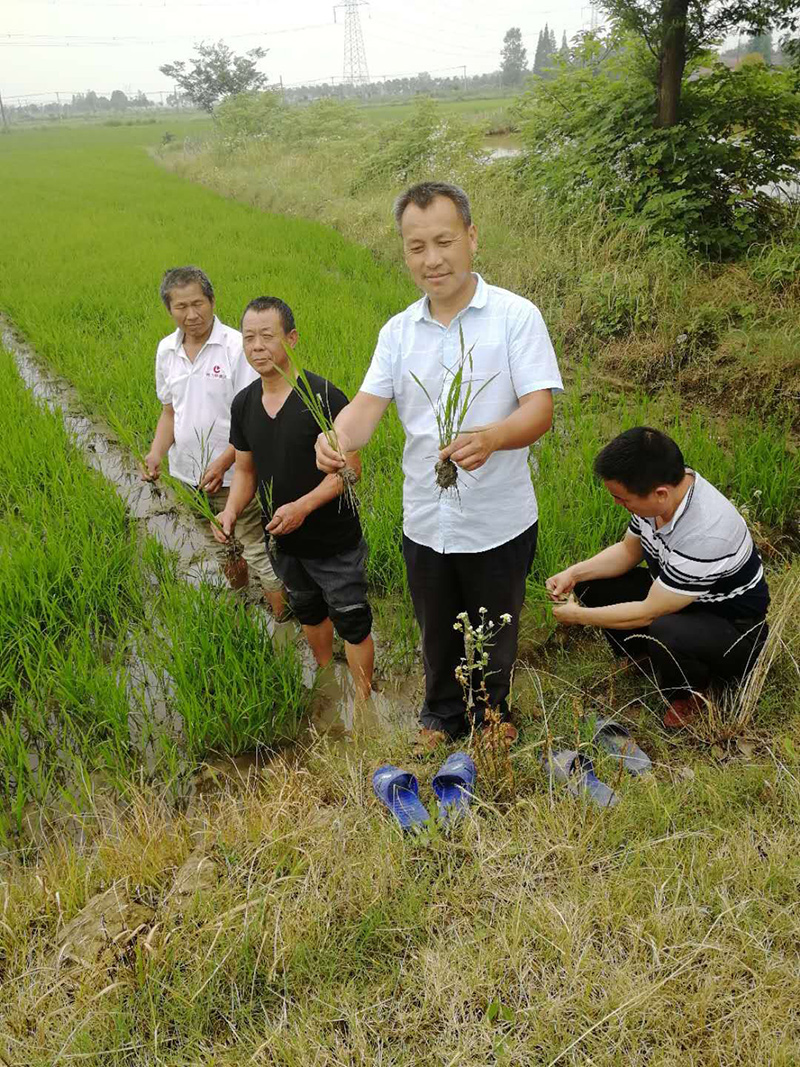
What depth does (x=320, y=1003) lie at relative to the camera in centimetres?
138

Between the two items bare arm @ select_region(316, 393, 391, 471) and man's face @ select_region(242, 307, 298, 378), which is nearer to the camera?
bare arm @ select_region(316, 393, 391, 471)

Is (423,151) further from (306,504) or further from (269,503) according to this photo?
(306,504)

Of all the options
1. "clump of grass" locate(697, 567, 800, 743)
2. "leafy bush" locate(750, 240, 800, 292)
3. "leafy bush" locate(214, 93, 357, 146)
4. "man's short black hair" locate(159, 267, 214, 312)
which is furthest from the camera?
"leafy bush" locate(214, 93, 357, 146)

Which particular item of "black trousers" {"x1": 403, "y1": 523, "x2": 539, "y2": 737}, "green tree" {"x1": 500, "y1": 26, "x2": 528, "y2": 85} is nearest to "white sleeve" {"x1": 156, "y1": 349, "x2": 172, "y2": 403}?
"black trousers" {"x1": 403, "y1": 523, "x2": 539, "y2": 737}

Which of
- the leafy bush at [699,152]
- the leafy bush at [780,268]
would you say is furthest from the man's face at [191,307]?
the leafy bush at [699,152]

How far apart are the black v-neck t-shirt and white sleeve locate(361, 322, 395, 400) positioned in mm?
336

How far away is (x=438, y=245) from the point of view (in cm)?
164

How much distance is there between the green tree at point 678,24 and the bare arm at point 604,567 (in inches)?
192

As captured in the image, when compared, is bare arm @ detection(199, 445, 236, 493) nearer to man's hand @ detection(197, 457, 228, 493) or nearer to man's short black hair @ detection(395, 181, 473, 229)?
man's hand @ detection(197, 457, 228, 493)

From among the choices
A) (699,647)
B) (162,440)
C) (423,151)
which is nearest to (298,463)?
(162,440)

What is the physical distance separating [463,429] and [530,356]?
0.25 m

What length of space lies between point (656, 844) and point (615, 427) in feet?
9.55

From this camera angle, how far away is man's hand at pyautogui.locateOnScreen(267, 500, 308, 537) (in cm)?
213

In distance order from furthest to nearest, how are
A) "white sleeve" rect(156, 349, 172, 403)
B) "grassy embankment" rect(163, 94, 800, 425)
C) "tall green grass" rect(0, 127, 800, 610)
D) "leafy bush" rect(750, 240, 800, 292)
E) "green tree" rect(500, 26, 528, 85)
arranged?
"green tree" rect(500, 26, 528, 85) → "leafy bush" rect(750, 240, 800, 292) → "grassy embankment" rect(163, 94, 800, 425) → "tall green grass" rect(0, 127, 800, 610) → "white sleeve" rect(156, 349, 172, 403)
